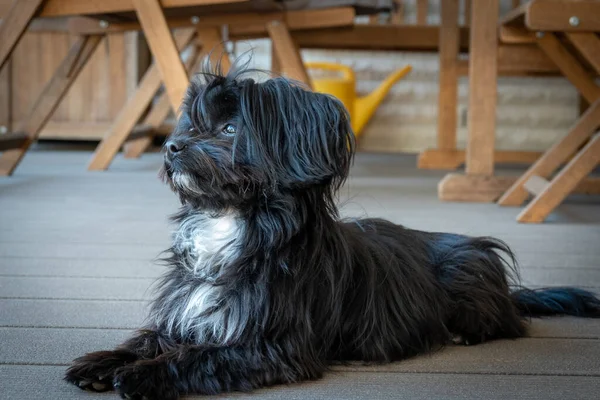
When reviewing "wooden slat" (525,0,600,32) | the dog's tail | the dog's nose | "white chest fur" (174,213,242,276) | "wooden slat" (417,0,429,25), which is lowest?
the dog's tail

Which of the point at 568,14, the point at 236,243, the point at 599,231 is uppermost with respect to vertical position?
the point at 568,14

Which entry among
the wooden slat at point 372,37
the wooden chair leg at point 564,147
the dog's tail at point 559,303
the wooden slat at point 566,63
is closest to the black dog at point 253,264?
the dog's tail at point 559,303

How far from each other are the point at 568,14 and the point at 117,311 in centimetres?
236

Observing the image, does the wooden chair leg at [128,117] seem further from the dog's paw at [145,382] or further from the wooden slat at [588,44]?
the dog's paw at [145,382]

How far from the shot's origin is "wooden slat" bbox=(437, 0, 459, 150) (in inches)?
229

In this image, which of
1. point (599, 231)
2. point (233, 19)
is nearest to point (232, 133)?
point (599, 231)

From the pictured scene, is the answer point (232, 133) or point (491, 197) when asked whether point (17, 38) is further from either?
point (232, 133)

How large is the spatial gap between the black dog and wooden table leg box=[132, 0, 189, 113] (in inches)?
86.9

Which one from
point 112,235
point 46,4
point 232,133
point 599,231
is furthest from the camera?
point 46,4

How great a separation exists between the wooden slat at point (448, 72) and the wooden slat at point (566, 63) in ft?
3.77

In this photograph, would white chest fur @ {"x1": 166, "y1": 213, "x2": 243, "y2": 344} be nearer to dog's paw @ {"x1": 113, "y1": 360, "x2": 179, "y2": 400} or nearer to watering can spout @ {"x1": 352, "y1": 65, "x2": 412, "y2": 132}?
dog's paw @ {"x1": 113, "y1": 360, "x2": 179, "y2": 400}

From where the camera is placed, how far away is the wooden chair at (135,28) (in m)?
3.73

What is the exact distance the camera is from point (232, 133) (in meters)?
1.49

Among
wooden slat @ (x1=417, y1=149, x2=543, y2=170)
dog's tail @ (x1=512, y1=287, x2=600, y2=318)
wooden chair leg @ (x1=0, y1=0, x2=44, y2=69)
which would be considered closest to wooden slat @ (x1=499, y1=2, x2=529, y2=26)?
dog's tail @ (x1=512, y1=287, x2=600, y2=318)
